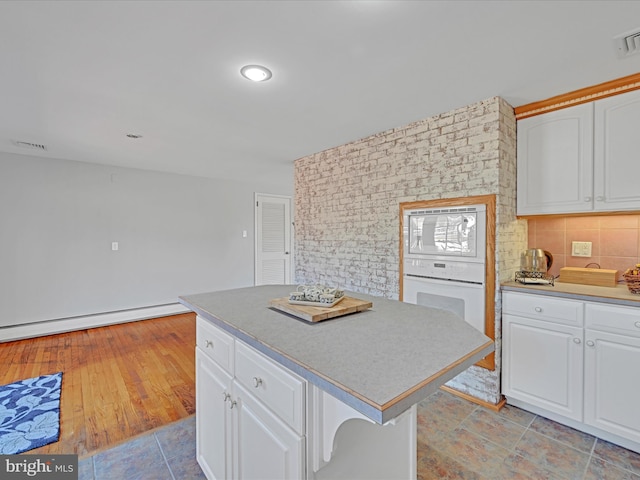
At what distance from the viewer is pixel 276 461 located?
41.3 inches

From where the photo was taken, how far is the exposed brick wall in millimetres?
2283

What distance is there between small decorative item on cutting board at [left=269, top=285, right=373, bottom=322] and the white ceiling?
4.29ft

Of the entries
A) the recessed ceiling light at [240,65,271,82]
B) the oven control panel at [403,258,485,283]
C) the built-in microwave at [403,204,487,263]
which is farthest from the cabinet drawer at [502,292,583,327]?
the recessed ceiling light at [240,65,271,82]

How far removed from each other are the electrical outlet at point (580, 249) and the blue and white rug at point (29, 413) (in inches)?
156

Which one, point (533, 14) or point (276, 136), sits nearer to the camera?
point (533, 14)

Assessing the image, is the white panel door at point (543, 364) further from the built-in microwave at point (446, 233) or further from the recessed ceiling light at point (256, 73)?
the recessed ceiling light at point (256, 73)

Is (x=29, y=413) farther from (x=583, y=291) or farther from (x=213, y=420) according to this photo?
(x=583, y=291)

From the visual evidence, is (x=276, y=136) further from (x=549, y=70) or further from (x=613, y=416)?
(x=613, y=416)

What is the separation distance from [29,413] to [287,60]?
3.03 meters

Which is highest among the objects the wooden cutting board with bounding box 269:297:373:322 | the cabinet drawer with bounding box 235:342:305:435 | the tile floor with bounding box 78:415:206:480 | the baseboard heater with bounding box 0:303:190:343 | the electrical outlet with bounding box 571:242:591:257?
the electrical outlet with bounding box 571:242:591:257

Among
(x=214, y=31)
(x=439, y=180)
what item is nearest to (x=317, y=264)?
(x=439, y=180)

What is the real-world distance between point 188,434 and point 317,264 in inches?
87.3

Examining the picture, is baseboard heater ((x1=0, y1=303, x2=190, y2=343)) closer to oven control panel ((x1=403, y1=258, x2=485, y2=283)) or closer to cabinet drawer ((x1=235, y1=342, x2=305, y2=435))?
oven control panel ((x1=403, y1=258, x2=485, y2=283))

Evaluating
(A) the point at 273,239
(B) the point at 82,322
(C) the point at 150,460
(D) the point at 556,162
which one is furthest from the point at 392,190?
(B) the point at 82,322
